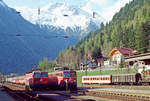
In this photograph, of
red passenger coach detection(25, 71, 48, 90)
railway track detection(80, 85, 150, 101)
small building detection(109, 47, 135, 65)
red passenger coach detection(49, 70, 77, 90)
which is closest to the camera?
railway track detection(80, 85, 150, 101)

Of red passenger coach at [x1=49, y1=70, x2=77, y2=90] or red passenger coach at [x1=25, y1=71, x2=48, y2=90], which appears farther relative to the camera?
red passenger coach at [x1=49, y1=70, x2=77, y2=90]

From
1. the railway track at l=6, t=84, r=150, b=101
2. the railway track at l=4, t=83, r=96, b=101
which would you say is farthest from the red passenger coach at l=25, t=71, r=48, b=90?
the railway track at l=4, t=83, r=96, b=101

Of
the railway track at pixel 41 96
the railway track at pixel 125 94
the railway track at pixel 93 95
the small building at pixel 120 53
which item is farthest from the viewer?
the small building at pixel 120 53

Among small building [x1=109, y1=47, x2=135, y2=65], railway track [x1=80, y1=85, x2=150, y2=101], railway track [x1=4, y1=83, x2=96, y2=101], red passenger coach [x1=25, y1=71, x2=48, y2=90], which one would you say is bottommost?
railway track [x1=4, y1=83, x2=96, y2=101]

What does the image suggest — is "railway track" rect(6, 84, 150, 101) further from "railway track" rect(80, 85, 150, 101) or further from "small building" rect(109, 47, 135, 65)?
"small building" rect(109, 47, 135, 65)

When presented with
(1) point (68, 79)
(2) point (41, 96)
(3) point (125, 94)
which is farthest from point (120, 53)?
(2) point (41, 96)

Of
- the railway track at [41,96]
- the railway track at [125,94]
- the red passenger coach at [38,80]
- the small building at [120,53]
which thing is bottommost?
the railway track at [41,96]

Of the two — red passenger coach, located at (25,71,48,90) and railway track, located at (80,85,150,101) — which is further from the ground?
red passenger coach, located at (25,71,48,90)

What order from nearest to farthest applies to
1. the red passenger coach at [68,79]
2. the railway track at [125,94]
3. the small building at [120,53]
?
the railway track at [125,94], the red passenger coach at [68,79], the small building at [120,53]

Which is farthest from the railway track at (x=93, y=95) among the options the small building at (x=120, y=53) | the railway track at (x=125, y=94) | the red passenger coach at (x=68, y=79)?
the small building at (x=120, y=53)

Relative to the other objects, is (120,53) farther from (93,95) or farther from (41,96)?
(41,96)

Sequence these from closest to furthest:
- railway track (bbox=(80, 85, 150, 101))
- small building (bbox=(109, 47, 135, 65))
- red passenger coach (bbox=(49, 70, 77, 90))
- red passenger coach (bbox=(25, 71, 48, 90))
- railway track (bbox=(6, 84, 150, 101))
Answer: railway track (bbox=(80, 85, 150, 101))
railway track (bbox=(6, 84, 150, 101))
red passenger coach (bbox=(25, 71, 48, 90))
red passenger coach (bbox=(49, 70, 77, 90))
small building (bbox=(109, 47, 135, 65))

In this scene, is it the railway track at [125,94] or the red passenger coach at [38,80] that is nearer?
the railway track at [125,94]

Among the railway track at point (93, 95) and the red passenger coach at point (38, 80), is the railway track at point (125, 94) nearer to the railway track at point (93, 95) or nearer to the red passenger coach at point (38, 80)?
the railway track at point (93, 95)
